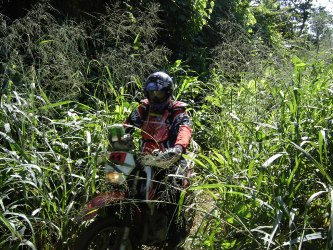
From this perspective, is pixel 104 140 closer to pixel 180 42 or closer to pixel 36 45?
pixel 36 45

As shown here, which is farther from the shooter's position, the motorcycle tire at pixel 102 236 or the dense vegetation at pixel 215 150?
the motorcycle tire at pixel 102 236

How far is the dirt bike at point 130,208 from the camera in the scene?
2.95m

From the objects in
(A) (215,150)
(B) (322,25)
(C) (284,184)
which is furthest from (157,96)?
(B) (322,25)

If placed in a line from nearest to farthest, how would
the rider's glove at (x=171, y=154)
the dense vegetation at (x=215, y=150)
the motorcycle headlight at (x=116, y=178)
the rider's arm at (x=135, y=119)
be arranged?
the dense vegetation at (x=215, y=150)
the motorcycle headlight at (x=116, y=178)
the rider's glove at (x=171, y=154)
the rider's arm at (x=135, y=119)

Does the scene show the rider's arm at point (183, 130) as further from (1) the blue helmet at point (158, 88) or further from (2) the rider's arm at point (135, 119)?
(2) the rider's arm at point (135, 119)

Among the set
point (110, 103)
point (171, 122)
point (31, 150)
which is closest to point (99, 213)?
point (31, 150)

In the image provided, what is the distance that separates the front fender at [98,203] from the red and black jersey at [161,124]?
734 millimetres

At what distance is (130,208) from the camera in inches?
119

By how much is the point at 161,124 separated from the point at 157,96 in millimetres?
229

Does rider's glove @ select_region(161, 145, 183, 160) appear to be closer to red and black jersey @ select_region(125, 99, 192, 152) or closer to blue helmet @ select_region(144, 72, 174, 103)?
red and black jersey @ select_region(125, 99, 192, 152)

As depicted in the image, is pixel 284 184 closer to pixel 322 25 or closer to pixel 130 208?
pixel 130 208

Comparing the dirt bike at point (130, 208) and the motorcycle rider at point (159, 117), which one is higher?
the motorcycle rider at point (159, 117)

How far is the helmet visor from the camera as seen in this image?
3768 millimetres

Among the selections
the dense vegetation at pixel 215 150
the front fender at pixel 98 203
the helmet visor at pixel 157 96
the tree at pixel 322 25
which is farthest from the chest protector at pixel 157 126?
the tree at pixel 322 25
